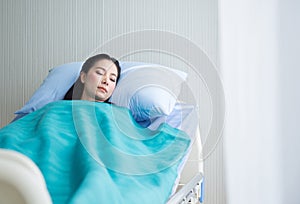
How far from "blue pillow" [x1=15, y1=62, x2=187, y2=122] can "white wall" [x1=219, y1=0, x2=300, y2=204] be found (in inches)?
12.3

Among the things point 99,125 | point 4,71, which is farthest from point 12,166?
point 4,71

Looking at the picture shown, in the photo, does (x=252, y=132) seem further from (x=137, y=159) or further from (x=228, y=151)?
(x=137, y=159)

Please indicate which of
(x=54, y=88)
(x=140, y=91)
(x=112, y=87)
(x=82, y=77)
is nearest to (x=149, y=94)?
(x=140, y=91)

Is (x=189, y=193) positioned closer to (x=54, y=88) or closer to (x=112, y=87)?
(x=112, y=87)

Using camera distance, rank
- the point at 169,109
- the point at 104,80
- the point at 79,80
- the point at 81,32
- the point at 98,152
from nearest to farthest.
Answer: the point at 98,152, the point at 169,109, the point at 104,80, the point at 79,80, the point at 81,32

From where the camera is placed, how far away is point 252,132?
6.22ft

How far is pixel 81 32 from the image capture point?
2424 mm

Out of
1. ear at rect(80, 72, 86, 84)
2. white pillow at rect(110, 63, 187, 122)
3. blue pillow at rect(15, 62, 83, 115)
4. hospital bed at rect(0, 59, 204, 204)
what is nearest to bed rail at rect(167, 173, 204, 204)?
hospital bed at rect(0, 59, 204, 204)

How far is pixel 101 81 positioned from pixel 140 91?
18 cm

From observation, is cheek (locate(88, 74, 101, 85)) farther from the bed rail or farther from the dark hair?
the bed rail

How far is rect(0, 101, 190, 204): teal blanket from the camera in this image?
2.77ft

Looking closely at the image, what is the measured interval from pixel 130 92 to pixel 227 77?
0.56 meters

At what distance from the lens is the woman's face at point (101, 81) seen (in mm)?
1683

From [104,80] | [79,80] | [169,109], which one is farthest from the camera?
[79,80]
